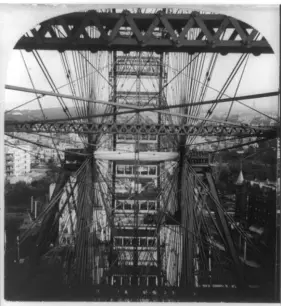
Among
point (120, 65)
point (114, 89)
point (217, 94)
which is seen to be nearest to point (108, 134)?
point (114, 89)

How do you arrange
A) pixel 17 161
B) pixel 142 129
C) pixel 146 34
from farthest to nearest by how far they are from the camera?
pixel 142 129 < pixel 17 161 < pixel 146 34

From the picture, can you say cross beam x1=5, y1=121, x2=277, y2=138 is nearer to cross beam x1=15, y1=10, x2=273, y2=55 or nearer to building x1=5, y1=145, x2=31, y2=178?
building x1=5, y1=145, x2=31, y2=178

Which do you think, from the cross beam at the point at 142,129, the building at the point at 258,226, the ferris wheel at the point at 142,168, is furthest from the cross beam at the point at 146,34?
the building at the point at 258,226

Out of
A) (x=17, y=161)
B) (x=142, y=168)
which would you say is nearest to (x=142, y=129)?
(x=142, y=168)

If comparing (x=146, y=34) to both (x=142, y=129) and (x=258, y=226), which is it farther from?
(x=258, y=226)

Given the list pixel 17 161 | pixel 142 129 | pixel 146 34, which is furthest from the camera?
pixel 142 129

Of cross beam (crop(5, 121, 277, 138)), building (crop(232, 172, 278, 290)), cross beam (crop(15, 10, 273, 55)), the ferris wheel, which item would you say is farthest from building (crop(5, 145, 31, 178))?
building (crop(232, 172, 278, 290))
